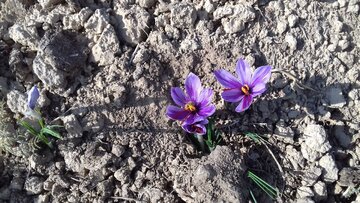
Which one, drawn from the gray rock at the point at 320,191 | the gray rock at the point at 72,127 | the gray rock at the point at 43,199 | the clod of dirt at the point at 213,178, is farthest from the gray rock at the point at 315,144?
the gray rock at the point at 43,199

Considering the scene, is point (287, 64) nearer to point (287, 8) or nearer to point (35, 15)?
point (287, 8)

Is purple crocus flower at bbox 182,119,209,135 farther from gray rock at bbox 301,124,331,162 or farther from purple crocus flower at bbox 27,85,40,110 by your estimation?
purple crocus flower at bbox 27,85,40,110

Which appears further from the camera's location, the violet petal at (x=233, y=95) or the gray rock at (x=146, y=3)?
the gray rock at (x=146, y=3)

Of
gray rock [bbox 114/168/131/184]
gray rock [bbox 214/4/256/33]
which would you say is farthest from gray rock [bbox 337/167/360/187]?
gray rock [bbox 114/168/131/184]

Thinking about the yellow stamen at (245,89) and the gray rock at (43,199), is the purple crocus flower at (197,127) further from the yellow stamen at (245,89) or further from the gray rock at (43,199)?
the gray rock at (43,199)

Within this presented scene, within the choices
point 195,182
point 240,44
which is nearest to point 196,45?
point 240,44
